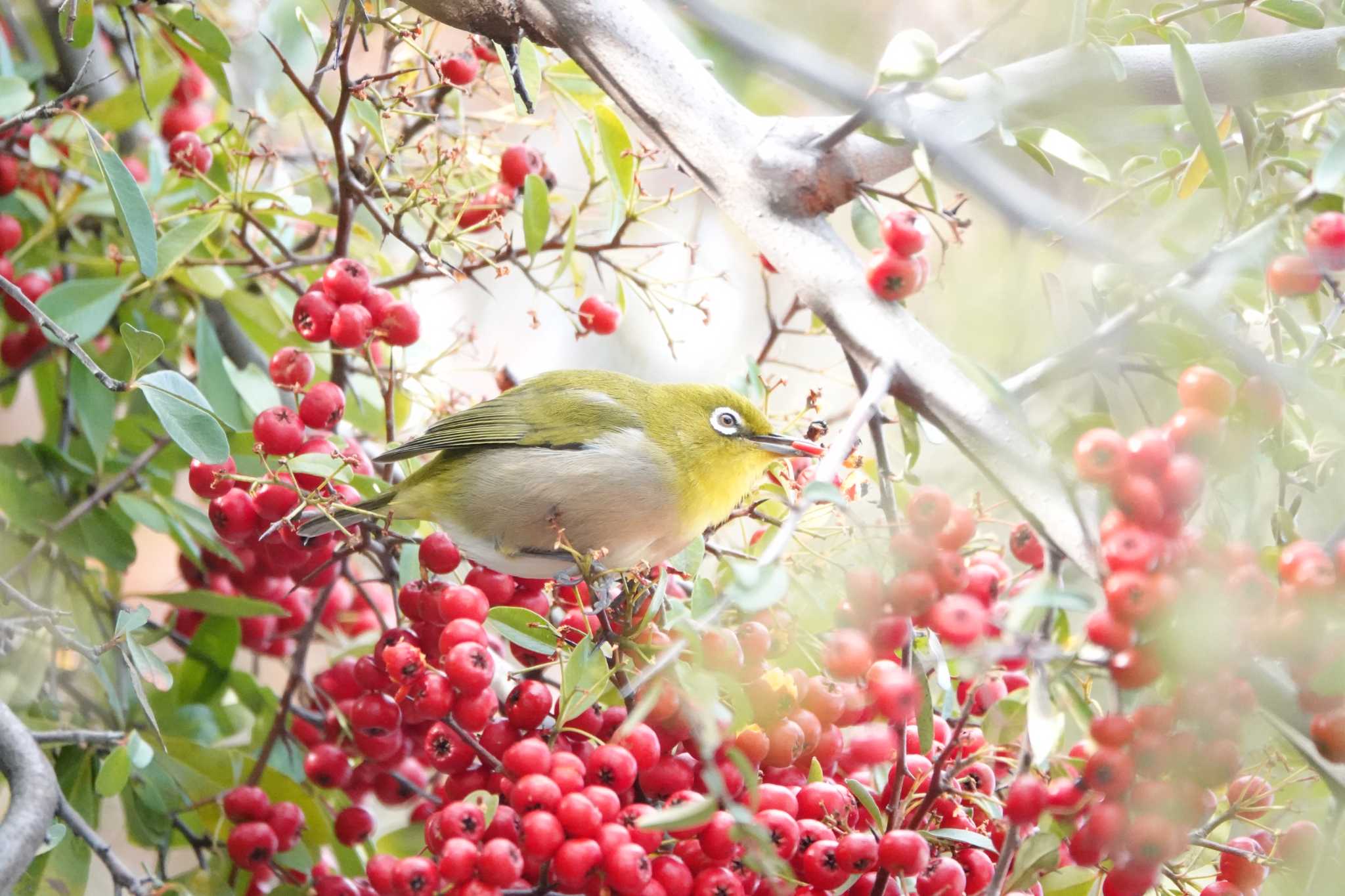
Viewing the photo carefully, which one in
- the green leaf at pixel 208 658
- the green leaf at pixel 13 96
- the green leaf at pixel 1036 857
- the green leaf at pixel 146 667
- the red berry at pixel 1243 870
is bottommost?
the red berry at pixel 1243 870

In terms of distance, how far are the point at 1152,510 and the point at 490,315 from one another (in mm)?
4825

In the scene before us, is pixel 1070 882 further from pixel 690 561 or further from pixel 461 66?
pixel 461 66

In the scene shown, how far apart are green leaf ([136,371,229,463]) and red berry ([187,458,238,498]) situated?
252 mm

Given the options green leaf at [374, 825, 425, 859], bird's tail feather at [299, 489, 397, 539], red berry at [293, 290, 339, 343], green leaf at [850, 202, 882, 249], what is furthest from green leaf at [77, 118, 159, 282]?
green leaf at [374, 825, 425, 859]

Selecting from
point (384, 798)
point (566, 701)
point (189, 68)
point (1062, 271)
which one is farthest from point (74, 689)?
point (1062, 271)

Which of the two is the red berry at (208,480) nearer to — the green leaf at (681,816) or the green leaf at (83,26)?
the green leaf at (83,26)

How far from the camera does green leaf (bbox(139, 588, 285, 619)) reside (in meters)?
2.51

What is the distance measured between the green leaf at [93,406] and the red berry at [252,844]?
867mm

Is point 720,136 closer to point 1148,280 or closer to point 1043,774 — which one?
point 1148,280

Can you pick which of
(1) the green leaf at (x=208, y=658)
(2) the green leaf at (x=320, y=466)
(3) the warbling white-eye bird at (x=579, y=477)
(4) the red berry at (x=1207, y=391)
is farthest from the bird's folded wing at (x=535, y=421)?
(4) the red berry at (x=1207, y=391)

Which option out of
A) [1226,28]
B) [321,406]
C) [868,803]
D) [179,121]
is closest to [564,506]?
[321,406]

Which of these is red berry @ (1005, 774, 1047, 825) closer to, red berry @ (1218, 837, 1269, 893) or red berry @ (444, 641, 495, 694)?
red berry @ (1218, 837, 1269, 893)

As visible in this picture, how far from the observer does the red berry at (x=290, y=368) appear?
2.41 metres

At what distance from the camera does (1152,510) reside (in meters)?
1.38
